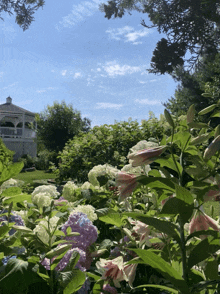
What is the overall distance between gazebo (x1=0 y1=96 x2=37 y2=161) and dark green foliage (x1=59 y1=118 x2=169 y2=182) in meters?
27.6

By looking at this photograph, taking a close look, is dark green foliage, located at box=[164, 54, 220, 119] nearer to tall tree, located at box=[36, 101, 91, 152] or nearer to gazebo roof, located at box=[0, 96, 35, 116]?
tall tree, located at box=[36, 101, 91, 152]

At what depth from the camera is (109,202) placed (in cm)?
182

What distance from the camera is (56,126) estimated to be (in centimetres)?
2664

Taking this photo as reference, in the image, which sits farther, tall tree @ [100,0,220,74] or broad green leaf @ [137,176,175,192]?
tall tree @ [100,0,220,74]

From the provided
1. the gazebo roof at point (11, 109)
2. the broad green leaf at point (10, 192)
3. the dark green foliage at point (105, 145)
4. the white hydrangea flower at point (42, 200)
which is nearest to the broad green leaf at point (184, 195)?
the broad green leaf at point (10, 192)

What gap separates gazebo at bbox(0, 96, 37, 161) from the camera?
113 feet

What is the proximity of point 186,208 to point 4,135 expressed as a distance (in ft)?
117

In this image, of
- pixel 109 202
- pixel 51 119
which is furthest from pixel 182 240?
pixel 51 119

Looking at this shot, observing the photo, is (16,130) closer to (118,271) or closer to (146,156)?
(118,271)

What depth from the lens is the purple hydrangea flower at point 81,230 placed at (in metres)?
1.20

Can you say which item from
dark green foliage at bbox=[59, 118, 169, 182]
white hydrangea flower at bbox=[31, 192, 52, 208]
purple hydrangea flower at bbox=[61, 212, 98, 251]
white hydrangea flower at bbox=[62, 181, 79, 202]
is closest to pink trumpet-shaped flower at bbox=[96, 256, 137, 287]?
purple hydrangea flower at bbox=[61, 212, 98, 251]

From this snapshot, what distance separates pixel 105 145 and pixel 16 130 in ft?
105

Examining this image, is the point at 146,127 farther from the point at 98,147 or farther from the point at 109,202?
the point at 109,202

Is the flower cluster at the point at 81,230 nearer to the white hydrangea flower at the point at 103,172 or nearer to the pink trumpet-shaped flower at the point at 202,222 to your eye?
the pink trumpet-shaped flower at the point at 202,222
